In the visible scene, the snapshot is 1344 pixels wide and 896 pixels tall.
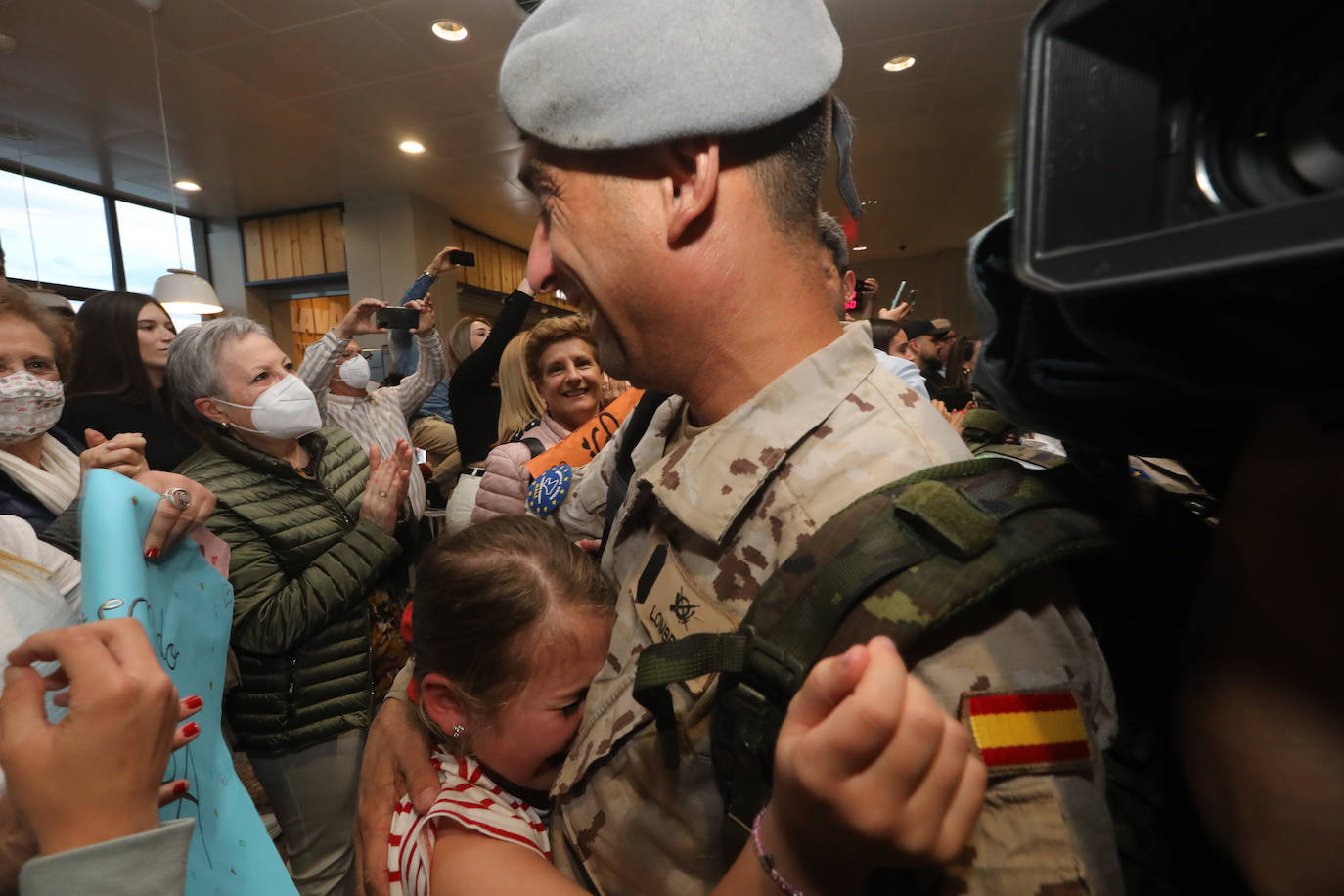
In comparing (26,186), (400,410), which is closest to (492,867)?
(400,410)

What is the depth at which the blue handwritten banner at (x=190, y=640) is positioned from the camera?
0.90 metres

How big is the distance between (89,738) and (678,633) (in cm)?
64

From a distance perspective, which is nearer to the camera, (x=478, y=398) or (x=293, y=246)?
(x=478, y=398)

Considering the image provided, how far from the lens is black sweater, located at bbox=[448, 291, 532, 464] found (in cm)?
301

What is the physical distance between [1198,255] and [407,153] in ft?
21.8

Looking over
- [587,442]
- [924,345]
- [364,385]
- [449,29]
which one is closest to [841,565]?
[587,442]

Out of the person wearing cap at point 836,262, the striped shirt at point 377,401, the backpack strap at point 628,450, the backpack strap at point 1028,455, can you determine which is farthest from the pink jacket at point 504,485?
the backpack strap at point 1028,455

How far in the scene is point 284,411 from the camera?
2.00m

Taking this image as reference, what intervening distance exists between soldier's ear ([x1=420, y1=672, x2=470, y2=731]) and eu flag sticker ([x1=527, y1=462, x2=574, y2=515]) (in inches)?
21.4

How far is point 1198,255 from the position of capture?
1.00 ft

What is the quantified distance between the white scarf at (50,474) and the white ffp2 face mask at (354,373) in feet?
4.05

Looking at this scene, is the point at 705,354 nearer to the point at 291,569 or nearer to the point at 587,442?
Result: the point at 587,442

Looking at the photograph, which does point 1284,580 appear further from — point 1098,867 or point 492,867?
point 492,867

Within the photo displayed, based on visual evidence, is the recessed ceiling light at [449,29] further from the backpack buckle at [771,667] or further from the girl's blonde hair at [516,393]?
the backpack buckle at [771,667]
